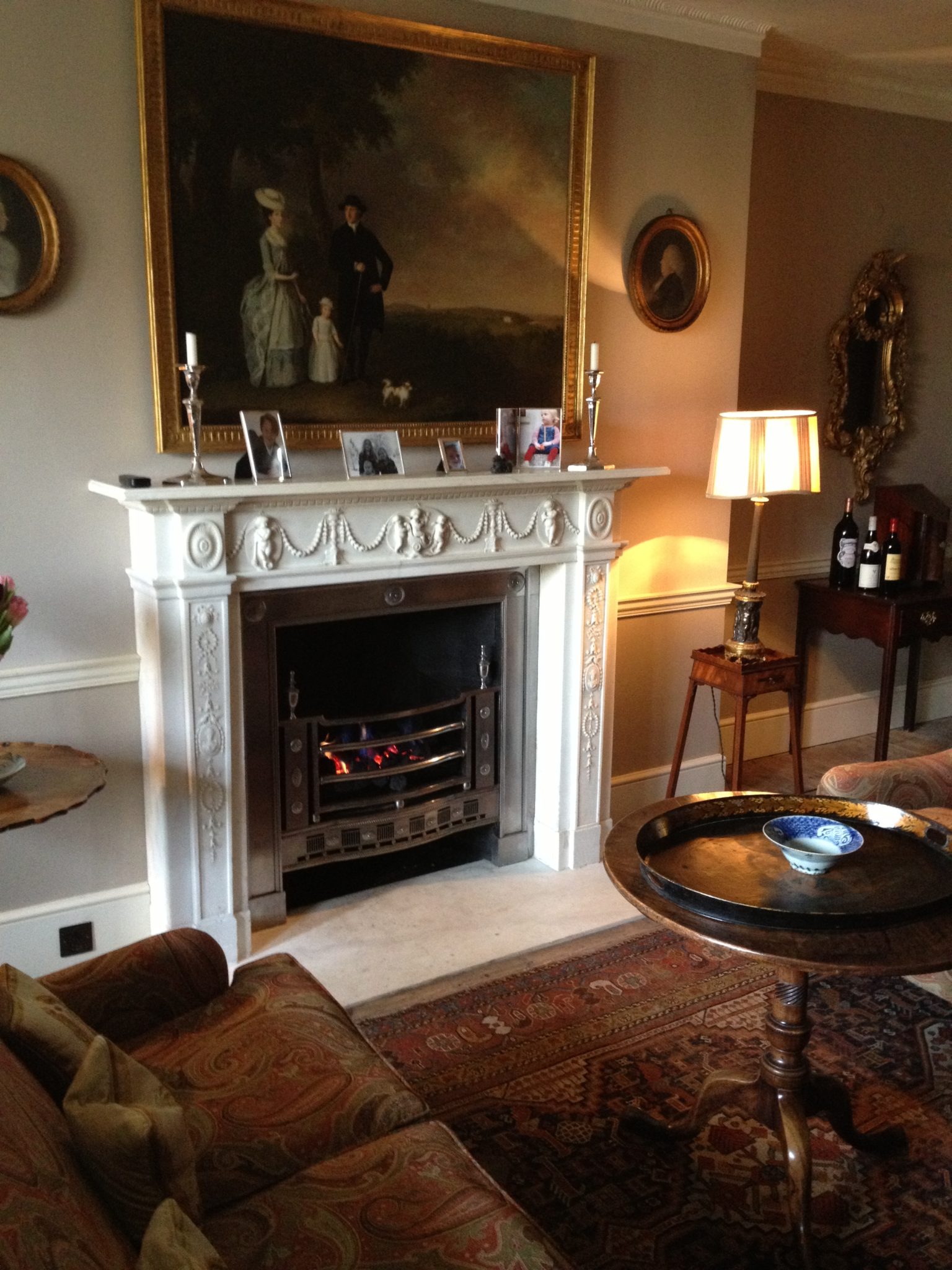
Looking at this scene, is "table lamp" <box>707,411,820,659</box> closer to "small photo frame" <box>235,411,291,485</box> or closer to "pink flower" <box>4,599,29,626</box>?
"small photo frame" <box>235,411,291,485</box>

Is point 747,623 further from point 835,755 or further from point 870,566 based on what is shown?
point 835,755

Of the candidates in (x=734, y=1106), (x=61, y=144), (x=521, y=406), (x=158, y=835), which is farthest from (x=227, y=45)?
(x=734, y=1106)

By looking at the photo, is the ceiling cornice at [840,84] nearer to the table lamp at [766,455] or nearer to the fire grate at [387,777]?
the table lamp at [766,455]

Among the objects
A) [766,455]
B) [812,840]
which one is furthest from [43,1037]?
[766,455]

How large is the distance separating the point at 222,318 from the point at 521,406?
978 mm

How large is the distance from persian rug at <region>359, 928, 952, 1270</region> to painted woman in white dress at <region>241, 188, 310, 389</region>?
1694 millimetres

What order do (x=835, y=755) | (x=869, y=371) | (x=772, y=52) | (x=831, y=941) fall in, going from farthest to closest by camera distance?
(x=835, y=755)
(x=869, y=371)
(x=772, y=52)
(x=831, y=941)

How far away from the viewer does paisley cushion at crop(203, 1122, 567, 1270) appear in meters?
1.46

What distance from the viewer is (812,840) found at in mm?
2135

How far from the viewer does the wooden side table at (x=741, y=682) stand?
3.64 meters

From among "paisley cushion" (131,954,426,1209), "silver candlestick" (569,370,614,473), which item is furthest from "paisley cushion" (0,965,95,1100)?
"silver candlestick" (569,370,614,473)

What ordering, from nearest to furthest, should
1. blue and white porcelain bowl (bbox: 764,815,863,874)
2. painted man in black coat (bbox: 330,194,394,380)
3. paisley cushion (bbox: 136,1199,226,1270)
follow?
1. paisley cushion (bbox: 136,1199,226,1270)
2. blue and white porcelain bowl (bbox: 764,815,863,874)
3. painted man in black coat (bbox: 330,194,394,380)

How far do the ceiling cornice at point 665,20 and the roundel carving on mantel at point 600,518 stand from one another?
4.66 ft

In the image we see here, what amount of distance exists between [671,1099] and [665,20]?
121 inches
